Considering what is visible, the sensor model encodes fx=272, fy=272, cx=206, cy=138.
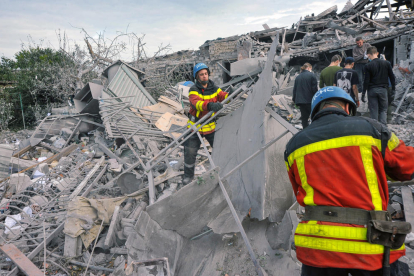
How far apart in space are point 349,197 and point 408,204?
6.83 feet

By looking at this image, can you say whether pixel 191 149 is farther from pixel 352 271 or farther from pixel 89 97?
pixel 89 97

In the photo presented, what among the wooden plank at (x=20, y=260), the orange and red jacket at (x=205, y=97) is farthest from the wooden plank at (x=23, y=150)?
the orange and red jacket at (x=205, y=97)

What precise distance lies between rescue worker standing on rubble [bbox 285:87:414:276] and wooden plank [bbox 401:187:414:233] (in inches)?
60.5

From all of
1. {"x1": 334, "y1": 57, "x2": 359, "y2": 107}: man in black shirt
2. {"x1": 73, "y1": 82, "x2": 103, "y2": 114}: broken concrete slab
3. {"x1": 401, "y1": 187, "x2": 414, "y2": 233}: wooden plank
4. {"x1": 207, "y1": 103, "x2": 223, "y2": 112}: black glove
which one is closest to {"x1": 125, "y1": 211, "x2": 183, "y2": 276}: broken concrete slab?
{"x1": 207, "y1": 103, "x2": 223, "y2": 112}: black glove

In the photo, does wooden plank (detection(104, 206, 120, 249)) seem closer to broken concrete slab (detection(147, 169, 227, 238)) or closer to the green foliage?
broken concrete slab (detection(147, 169, 227, 238))

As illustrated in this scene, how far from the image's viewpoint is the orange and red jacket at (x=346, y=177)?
4.59 ft

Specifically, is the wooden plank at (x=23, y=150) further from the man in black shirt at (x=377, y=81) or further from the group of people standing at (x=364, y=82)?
the man in black shirt at (x=377, y=81)

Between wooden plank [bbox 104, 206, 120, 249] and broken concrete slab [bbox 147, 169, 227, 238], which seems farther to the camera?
wooden plank [bbox 104, 206, 120, 249]

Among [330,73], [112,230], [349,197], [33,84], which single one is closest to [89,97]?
[112,230]

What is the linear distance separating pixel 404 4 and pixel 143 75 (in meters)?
15.6

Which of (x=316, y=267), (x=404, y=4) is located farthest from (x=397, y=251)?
(x=404, y=4)

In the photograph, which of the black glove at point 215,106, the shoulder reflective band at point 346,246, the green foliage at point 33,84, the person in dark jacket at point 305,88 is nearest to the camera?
the shoulder reflective band at point 346,246

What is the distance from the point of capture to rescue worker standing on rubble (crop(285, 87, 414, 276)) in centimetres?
138

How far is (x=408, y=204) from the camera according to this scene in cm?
291
